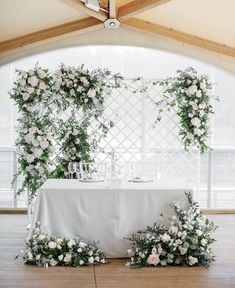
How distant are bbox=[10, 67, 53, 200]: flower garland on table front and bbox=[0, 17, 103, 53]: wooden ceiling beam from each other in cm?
69

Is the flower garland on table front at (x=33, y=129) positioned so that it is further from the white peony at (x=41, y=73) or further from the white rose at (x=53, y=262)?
the white rose at (x=53, y=262)

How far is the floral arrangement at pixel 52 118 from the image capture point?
5117mm

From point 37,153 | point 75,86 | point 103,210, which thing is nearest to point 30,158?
point 37,153

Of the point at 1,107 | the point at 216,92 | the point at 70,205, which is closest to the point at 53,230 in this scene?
the point at 70,205

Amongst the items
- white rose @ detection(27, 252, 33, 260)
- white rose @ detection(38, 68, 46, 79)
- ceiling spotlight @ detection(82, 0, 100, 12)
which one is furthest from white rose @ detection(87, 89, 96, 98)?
white rose @ detection(27, 252, 33, 260)

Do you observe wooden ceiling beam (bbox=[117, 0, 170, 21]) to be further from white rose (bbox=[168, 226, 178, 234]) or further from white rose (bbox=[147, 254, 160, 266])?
white rose (bbox=[147, 254, 160, 266])

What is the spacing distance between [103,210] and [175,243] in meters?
0.68

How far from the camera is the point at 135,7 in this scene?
4.70 metres

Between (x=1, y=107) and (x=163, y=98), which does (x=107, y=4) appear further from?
(x=1, y=107)

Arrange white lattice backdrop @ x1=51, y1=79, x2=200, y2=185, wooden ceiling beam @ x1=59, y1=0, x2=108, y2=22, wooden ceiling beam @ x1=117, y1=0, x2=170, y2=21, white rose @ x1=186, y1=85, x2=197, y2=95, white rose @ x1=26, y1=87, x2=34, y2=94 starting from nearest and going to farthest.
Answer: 1. wooden ceiling beam @ x1=117, y1=0, x2=170, y2=21
2. wooden ceiling beam @ x1=59, y1=0, x2=108, y2=22
3. white rose @ x1=26, y1=87, x2=34, y2=94
4. white rose @ x1=186, y1=85, x2=197, y2=95
5. white lattice backdrop @ x1=51, y1=79, x2=200, y2=185

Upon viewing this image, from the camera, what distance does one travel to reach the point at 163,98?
5859 mm

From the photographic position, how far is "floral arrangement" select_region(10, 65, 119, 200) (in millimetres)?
5117

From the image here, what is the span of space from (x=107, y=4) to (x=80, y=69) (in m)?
0.80

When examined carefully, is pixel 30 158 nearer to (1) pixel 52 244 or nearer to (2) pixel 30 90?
(2) pixel 30 90
